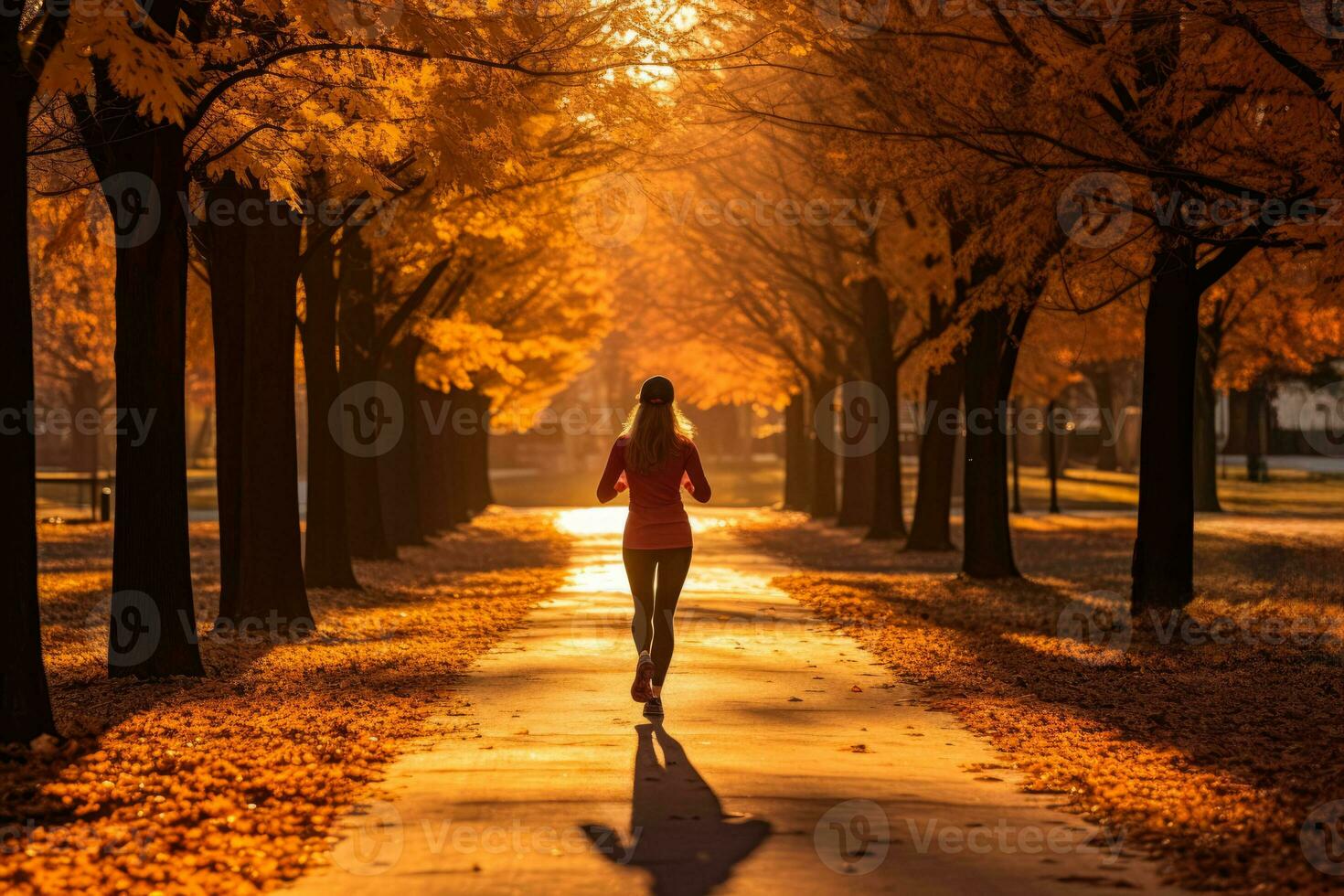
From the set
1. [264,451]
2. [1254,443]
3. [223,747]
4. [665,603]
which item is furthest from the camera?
[1254,443]

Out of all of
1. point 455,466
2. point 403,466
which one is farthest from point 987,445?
point 455,466

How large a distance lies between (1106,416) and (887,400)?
33278 mm

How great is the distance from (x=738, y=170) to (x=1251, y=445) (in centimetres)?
3610

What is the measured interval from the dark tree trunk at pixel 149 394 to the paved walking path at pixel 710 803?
2313 mm

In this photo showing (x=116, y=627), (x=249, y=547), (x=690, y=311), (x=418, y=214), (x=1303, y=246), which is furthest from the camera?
(x=690, y=311)

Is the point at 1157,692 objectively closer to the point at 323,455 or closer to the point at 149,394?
the point at 149,394

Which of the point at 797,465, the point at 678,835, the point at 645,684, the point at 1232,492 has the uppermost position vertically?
the point at 797,465

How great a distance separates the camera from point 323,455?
19.9 meters

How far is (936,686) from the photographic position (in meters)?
11.3

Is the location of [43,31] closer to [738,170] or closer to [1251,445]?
[738,170]

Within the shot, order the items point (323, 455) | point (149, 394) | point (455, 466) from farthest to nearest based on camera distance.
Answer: point (455, 466), point (323, 455), point (149, 394)

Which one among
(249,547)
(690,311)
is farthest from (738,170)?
(249,547)

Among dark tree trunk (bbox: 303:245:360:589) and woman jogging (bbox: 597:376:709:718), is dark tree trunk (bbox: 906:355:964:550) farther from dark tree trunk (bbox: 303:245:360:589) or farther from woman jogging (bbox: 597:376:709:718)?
woman jogging (bbox: 597:376:709:718)

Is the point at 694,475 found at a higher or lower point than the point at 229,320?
lower
